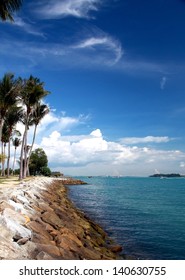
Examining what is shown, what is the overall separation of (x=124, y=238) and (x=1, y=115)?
24026 mm

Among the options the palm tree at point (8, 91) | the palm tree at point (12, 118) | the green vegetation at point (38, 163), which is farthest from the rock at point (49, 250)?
the green vegetation at point (38, 163)

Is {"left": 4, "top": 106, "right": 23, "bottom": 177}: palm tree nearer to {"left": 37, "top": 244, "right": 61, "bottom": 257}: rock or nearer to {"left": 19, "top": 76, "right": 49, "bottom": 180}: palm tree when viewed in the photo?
{"left": 19, "top": 76, "right": 49, "bottom": 180}: palm tree

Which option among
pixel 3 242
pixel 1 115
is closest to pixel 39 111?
pixel 1 115

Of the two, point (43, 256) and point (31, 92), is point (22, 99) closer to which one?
point (31, 92)

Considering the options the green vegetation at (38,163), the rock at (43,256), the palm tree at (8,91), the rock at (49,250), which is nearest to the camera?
the rock at (43,256)

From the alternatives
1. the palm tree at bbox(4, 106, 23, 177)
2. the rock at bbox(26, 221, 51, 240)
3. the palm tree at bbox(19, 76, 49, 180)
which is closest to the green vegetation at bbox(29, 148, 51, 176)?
the palm tree at bbox(4, 106, 23, 177)

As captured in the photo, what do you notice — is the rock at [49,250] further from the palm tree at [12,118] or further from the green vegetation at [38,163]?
the green vegetation at [38,163]

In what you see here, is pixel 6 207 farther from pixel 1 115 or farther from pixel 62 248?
pixel 1 115

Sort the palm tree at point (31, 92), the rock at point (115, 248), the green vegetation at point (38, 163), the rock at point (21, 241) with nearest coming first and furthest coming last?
the rock at point (21, 241) < the rock at point (115, 248) < the palm tree at point (31, 92) < the green vegetation at point (38, 163)

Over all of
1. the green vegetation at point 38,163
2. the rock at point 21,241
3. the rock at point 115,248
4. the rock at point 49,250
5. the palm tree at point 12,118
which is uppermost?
the palm tree at point 12,118

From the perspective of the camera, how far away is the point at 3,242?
7.39 m

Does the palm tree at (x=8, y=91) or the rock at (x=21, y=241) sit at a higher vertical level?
the palm tree at (x=8, y=91)

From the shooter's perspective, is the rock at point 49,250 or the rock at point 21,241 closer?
the rock at point 21,241

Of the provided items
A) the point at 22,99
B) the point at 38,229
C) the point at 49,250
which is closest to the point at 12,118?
the point at 22,99
